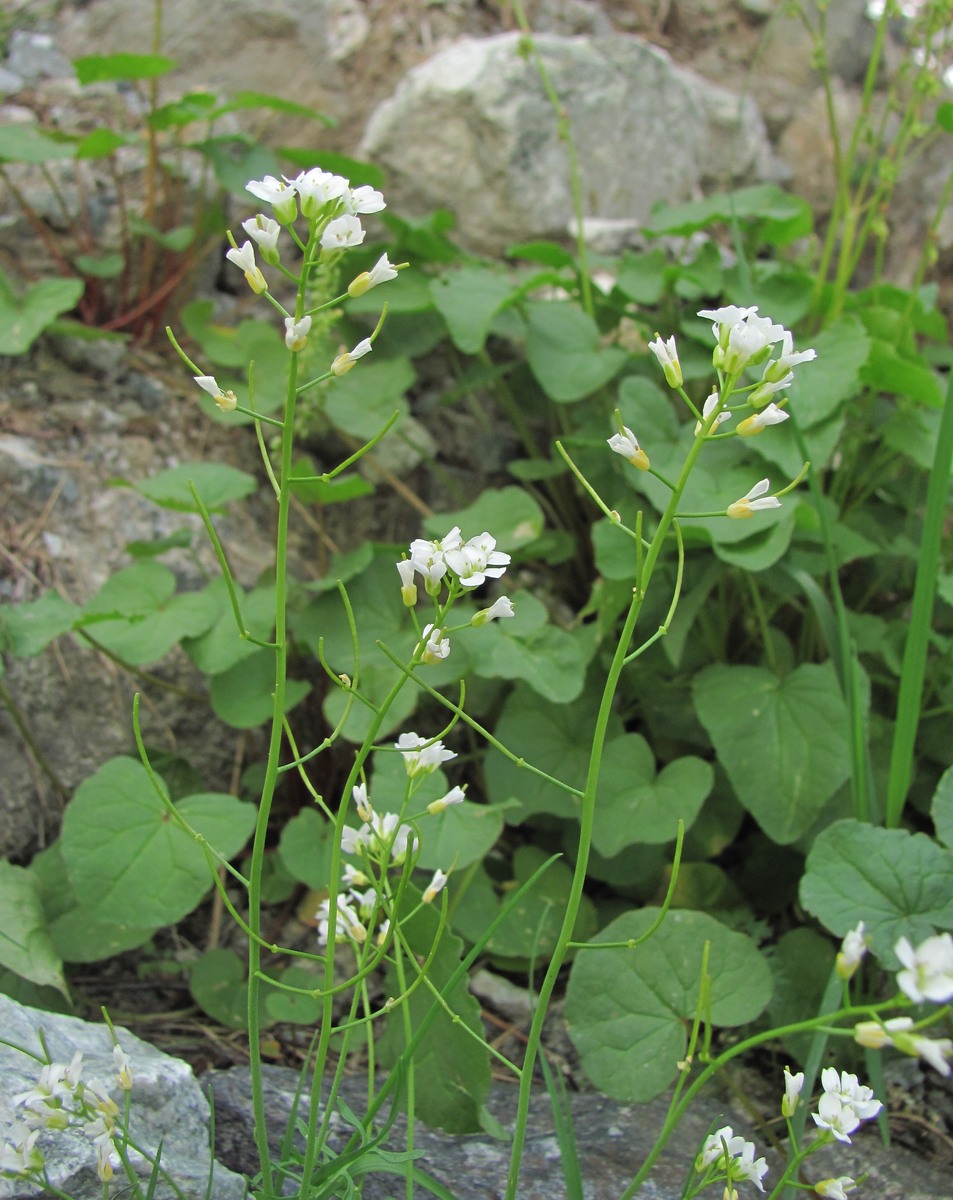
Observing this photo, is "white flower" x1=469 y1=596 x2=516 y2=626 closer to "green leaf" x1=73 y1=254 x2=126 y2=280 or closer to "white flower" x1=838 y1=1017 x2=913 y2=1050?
"white flower" x1=838 y1=1017 x2=913 y2=1050

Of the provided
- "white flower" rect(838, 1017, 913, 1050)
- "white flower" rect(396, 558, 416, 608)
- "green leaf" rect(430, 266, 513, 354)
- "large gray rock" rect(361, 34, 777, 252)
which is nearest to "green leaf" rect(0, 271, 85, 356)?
"green leaf" rect(430, 266, 513, 354)

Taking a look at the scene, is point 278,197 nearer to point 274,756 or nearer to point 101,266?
point 274,756

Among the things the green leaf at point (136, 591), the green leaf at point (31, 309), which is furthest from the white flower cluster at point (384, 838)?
the green leaf at point (31, 309)

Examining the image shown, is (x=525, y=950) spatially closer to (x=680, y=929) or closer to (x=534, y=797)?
(x=534, y=797)

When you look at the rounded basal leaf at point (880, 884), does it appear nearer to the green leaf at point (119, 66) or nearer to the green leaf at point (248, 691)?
the green leaf at point (248, 691)

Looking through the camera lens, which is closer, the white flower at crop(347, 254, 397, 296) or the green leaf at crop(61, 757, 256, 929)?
the white flower at crop(347, 254, 397, 296)

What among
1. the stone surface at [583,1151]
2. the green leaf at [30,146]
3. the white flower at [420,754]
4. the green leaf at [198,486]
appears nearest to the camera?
the white flower at [420,754]

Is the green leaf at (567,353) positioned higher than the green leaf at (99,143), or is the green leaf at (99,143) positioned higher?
the green leaf at (99,143)
